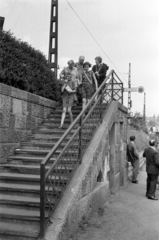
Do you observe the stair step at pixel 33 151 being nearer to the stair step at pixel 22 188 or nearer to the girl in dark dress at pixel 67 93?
the stair step at pixel 22 188

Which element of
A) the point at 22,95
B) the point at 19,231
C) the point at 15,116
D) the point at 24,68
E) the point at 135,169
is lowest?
the point at 135,169

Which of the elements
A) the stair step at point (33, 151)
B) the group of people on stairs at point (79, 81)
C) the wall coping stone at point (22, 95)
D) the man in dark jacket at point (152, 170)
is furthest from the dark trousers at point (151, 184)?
the wall coping stone at point (22, 95)

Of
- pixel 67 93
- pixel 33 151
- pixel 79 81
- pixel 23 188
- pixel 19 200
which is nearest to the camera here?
pixel 19 200

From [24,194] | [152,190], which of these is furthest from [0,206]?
[152,190]

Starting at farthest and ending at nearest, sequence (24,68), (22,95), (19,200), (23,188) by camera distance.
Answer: (24,68), (22,95), (23,188), (19,200)

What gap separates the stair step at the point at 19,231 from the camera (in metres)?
3.55

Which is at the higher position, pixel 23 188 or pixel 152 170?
pixel 23 188

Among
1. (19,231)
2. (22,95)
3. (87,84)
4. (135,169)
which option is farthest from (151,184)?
(19,231)

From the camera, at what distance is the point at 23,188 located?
14.3ft

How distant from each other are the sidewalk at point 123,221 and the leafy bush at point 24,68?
3.51 meters

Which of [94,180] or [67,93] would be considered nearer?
[94,180]

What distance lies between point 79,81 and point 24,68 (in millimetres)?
1685

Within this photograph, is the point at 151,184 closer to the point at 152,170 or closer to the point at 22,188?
the point at 152,170

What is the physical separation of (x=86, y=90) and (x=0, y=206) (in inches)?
161
